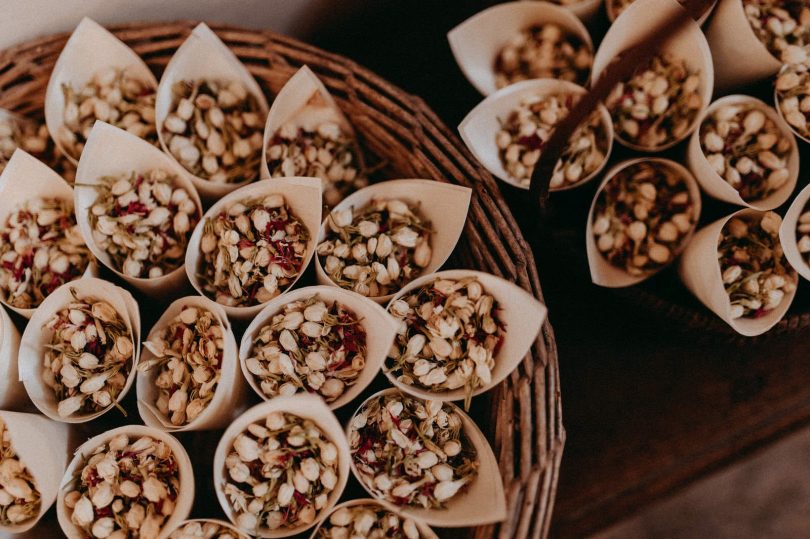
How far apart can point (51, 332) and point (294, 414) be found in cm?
36

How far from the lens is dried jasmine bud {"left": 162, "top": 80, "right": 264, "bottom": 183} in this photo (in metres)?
0.93

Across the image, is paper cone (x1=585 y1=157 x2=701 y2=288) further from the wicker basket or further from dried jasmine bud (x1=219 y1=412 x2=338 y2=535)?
dried jasmine bud (x1=219 y1=412 x2=338 y2=535)

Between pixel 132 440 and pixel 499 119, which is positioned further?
pixel 499 119

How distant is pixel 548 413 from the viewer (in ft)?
2.60

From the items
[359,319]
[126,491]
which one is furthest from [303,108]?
[126,491]

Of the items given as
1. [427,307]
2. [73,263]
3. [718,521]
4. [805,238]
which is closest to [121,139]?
[73,263]

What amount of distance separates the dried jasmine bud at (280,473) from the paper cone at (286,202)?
159mm

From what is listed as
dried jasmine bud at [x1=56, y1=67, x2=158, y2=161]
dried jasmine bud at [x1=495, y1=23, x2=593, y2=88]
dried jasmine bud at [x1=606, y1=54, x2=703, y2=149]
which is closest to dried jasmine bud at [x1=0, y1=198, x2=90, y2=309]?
dried jasmine bud at [x1=56, y1=67, x2=158, y2=161]

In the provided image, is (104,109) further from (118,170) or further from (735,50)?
(735,50)

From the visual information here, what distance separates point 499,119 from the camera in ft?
3.21

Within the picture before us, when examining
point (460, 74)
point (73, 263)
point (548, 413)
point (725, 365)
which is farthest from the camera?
point (460, 74)

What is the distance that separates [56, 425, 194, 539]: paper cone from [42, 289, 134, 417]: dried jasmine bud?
0.15 feet

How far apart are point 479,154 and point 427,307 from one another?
274 mm

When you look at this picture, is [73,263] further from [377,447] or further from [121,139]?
[377,447]
